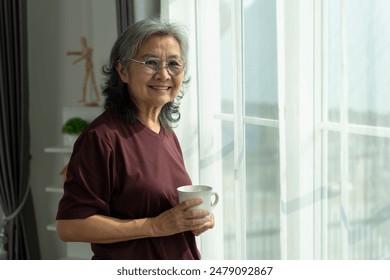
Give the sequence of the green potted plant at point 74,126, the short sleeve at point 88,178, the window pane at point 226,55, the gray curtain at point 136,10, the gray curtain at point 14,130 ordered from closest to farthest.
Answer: the short sleeve at point 88,178
the window pane at point 226,55
the gray curtain at point 136,10
the green potted plant at point 74,126
the gray curtain at point 14,130

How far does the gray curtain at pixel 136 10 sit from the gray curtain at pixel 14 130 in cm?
111

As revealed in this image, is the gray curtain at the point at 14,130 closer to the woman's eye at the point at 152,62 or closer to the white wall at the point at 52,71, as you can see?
the white wall at the point at 52,71

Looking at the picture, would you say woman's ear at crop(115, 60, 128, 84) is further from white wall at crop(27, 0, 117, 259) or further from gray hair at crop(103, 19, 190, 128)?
white wall at crop(27, 0, 117, 259)

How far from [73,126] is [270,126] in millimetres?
1688

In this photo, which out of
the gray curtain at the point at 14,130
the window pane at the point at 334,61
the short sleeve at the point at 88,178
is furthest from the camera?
the gray curtain at the point at 14,130

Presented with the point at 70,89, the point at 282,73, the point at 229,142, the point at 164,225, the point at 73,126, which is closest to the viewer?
the point at 164,225

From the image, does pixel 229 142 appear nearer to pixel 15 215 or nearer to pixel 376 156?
pixel 376 156

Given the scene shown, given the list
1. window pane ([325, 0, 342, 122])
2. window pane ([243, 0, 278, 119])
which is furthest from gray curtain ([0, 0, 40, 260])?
window pane ([325, 0, 342, 122])

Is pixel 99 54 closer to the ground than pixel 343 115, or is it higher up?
higher up

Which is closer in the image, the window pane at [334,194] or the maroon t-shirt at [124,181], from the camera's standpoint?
the maroon t-shirt at [124,181]

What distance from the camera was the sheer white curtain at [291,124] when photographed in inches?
63.4

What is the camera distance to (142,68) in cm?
153

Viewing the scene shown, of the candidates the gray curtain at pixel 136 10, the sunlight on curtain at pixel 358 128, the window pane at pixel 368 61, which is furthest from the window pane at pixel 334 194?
the gray curtain at pixel 136 10

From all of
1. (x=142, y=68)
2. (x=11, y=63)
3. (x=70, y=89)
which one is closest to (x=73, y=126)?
(x=70, y=89)
